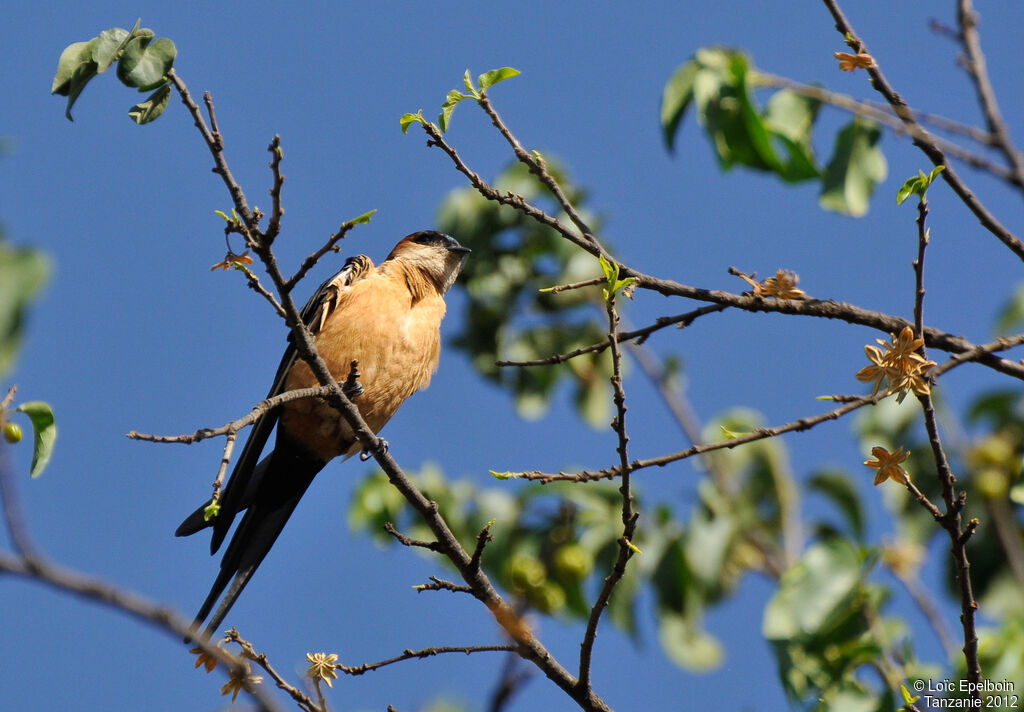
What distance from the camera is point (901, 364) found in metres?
2.88

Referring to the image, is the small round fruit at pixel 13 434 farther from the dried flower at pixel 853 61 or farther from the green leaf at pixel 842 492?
the green leaf at pixel 842 492

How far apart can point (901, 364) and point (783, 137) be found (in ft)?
4.90

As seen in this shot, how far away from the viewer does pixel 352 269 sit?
563 centimetres

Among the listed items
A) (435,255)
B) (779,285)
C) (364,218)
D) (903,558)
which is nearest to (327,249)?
(364,218)

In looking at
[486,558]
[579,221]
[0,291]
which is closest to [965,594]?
[579,221]

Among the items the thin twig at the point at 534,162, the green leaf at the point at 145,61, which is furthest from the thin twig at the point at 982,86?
the green leaf at the point at 145,61

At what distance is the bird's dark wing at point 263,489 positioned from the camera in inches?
178

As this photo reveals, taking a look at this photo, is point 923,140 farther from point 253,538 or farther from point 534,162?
point 253,538

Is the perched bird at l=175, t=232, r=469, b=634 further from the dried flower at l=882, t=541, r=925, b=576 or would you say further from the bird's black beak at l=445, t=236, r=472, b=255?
the dried flower at l=882, t=541, r=925, b=576

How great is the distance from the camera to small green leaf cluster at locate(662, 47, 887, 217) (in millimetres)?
4027

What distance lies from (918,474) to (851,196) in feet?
9.14

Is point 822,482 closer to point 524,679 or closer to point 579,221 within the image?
point 579,221

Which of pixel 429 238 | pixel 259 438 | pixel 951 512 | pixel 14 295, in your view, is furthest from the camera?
pixel 429 238

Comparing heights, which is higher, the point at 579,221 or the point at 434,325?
the point at 434,325
